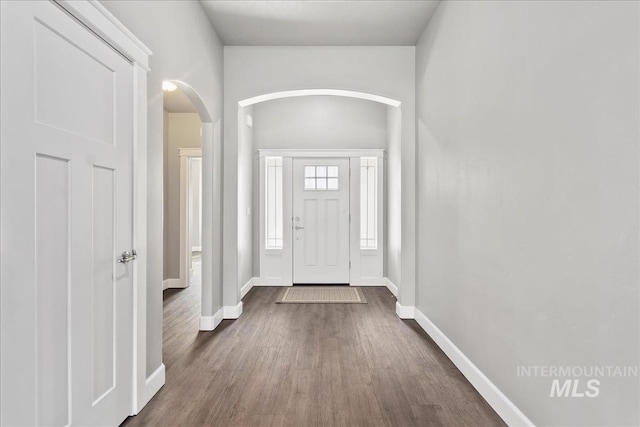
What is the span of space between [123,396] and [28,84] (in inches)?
65.4

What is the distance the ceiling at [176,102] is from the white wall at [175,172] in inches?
4.7

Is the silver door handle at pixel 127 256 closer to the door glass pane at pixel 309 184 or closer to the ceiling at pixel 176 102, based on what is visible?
the ceiling at pixel 176 102

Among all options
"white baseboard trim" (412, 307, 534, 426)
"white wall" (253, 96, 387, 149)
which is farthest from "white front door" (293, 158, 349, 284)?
"white baseboard trim" (412, 307, 534, 426)

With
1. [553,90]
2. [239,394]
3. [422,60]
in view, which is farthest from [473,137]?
[239,394]

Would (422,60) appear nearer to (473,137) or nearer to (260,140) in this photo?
(473,137)

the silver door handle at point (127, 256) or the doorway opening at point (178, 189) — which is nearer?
A: the silver door handle at point (127, 256)

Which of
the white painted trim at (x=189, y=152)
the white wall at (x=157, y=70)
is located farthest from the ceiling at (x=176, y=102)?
the white wall at (x=157, y=70)

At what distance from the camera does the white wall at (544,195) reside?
1.37 meters

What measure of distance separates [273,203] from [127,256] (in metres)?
3.90

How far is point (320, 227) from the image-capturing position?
19.6 ft

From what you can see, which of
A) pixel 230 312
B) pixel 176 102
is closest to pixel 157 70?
pixel 230 312

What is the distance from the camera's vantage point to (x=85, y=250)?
1.78m

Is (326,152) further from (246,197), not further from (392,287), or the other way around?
(392,287)

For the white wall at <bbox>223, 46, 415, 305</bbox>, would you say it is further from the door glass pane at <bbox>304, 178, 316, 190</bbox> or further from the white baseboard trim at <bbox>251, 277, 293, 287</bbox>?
the door glass pane at <bbox>304, 178, 316, 190</bbox>
